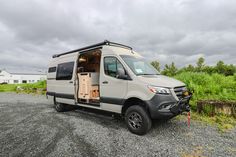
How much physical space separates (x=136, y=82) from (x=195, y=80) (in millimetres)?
5662

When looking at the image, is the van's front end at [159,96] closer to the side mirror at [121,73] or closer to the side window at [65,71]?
the side mirror at [121,73]

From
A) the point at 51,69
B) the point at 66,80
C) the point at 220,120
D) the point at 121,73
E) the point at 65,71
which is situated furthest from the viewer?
the point at 51,69

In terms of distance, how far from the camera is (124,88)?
414cm

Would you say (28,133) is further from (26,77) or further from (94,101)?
(26,77)

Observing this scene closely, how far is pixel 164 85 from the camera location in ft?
12.1

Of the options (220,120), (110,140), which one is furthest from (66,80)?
(220,120)

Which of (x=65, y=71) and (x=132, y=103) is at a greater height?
(x=65, y=71)

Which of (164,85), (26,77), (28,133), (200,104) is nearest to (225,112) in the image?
(200,104)

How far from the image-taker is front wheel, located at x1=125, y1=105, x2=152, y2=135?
374 cm

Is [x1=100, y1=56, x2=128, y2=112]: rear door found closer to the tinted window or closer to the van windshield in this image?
the van windshield

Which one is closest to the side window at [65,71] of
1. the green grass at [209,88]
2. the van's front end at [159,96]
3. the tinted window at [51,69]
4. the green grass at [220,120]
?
the tinted window at [51,69]

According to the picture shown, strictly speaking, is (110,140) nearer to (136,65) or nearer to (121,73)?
(121,73)

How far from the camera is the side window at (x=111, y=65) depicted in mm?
4429

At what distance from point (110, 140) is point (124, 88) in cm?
143
